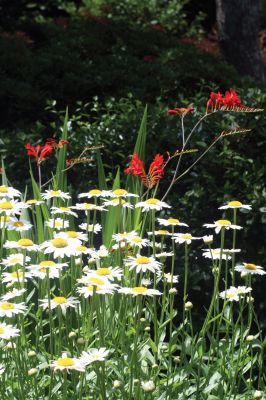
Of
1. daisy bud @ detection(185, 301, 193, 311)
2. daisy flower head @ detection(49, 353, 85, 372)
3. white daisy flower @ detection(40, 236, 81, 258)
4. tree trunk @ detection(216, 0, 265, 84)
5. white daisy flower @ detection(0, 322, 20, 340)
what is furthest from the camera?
tree trunk @ detection(216, 0, 265, 84)

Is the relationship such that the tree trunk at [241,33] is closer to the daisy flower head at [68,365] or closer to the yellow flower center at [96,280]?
the yellow flower center at [96,280]

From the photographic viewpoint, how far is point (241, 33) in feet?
28.2

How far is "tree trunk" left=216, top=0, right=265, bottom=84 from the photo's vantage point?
335 inches

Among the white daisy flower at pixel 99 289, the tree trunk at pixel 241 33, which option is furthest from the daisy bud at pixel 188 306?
the tree trunk at pixel 241 33

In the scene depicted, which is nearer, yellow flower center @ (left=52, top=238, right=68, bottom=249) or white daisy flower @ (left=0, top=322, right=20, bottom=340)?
white daisy flower @ (left=0, top=322, right=20, bottom=340)

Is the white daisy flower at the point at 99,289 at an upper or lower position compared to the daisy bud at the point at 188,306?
upper

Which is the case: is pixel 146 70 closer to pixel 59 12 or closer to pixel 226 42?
pixel 226 42

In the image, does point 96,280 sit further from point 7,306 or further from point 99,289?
point 7,306

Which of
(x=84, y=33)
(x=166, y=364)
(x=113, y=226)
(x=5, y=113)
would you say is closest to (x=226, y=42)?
(x=84, y=33)

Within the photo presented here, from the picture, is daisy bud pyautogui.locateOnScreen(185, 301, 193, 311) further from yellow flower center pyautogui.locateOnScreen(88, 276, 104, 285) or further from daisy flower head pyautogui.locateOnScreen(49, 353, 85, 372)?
daisy flower head pyautogui.locateOnScreen(49, 353, 85, 372)

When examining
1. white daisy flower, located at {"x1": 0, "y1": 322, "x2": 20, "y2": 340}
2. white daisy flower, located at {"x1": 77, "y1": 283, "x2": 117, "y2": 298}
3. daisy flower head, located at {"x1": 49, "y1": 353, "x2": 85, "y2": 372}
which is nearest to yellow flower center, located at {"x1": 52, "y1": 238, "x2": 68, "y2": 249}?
white daisy flower, located at {"x1": 77, "y1": 283, "x2": 117, "y2": 298}

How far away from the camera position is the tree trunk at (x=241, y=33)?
8516 millimetres

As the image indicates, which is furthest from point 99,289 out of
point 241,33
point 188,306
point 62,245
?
point 241,33

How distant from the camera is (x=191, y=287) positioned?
3777mm
